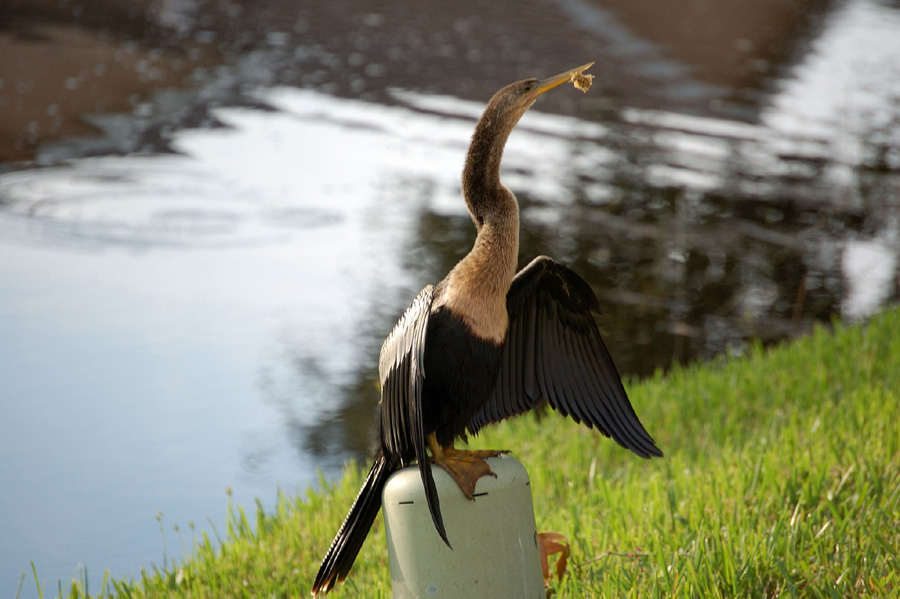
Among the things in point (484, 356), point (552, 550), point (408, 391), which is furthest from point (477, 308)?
point (552, 550)

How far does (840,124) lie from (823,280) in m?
4.08

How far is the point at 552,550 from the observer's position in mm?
2729

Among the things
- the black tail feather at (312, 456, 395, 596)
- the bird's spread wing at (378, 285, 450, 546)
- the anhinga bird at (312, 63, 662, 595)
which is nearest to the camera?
the bird's spread wing at (378, 285, 450, 546)

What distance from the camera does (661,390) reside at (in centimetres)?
503

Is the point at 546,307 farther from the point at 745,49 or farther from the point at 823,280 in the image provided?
the point at 745,49

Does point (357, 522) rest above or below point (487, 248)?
below

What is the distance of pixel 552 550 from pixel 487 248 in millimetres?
1005

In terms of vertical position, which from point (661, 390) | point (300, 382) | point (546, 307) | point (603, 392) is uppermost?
point (546, 307)

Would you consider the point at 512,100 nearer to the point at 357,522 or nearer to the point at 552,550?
the point at 357,522

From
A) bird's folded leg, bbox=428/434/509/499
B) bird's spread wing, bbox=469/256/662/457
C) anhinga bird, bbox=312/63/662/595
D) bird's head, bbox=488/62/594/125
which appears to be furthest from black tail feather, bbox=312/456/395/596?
bird's head, bbox=488/62/594/125

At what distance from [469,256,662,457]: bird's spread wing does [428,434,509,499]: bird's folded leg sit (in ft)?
0.57

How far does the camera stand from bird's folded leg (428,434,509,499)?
2.26 m

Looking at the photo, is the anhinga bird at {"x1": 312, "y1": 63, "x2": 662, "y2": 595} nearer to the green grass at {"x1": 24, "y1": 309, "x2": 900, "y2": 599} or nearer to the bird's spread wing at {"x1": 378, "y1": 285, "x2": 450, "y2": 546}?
the bird's spread wing at {"x1": 378, "y1": 285, "x2": 450, "y2": 546}

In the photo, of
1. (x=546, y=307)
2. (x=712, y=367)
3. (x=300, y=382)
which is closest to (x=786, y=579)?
(x=546, y=307)
